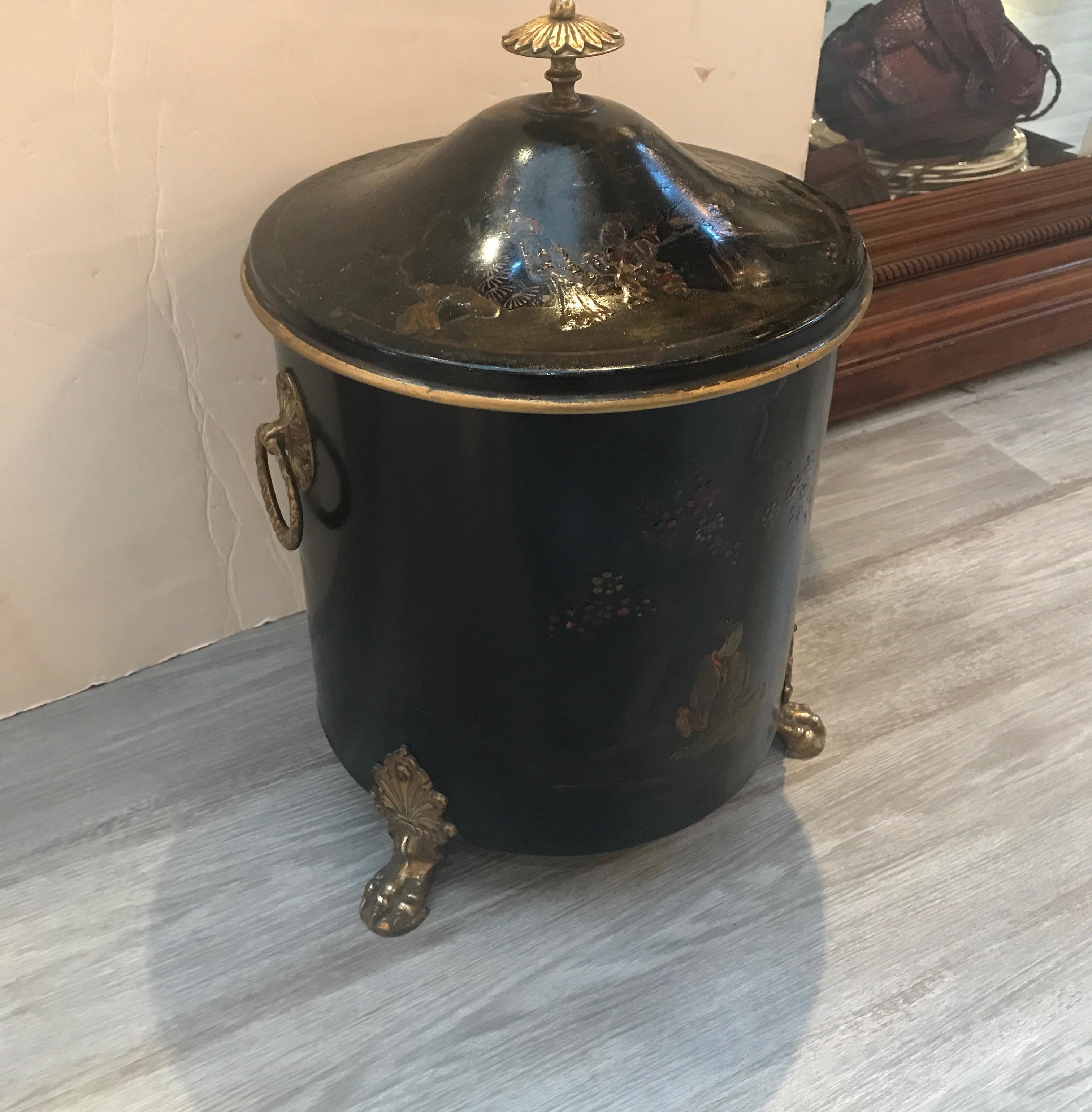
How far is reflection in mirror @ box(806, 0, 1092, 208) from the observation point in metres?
1.82

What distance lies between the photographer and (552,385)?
759mm

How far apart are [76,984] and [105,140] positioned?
86 cm

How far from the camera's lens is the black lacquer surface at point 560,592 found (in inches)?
33.0

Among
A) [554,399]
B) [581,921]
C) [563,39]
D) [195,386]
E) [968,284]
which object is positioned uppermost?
[563,39]

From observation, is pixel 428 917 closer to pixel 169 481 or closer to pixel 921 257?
pixel 169 481

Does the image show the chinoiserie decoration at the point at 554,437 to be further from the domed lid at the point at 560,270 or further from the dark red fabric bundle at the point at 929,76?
the dark red fabric bundle at the point at 929,76

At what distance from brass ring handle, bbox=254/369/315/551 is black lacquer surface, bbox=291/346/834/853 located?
13mm

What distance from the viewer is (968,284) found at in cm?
200

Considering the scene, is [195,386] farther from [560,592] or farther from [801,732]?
[801,732]

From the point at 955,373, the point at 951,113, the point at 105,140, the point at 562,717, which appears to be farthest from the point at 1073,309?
the point at 105,140

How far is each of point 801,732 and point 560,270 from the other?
2.41ft

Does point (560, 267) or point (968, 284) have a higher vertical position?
point (560, 267)

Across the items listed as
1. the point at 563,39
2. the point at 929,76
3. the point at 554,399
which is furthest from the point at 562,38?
the point at 929,76

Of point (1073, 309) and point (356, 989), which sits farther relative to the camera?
point (1073, 309)
